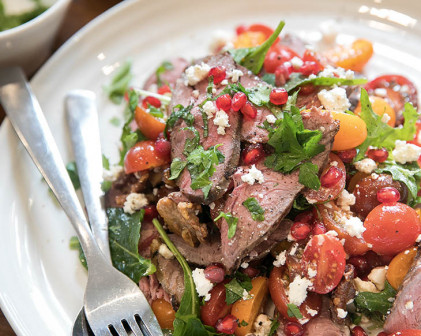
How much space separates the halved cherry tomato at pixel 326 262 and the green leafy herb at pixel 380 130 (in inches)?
31.9

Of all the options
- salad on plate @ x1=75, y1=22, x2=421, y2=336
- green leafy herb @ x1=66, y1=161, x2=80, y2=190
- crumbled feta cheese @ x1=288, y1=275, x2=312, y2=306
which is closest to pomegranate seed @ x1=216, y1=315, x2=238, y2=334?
salad on plate @ x1=75, y1=22, x2=421, y2=336

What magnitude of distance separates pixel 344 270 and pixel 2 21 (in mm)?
3947

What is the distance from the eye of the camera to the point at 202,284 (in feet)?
11.8

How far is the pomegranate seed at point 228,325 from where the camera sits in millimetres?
3568

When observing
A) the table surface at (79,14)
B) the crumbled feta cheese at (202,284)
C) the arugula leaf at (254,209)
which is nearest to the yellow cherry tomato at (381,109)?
the arugula leaf at (254,209)

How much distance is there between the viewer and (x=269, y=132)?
370 cm

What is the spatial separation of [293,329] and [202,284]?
2.27 ft

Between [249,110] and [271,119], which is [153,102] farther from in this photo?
[271,119]

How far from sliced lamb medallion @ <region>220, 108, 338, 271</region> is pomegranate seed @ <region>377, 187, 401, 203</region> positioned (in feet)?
1.68

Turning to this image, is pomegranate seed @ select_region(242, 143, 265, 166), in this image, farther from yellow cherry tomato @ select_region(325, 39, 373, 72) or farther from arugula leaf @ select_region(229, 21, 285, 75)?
yellow cherry tomato @ select_region(325, 39, 373, 72)

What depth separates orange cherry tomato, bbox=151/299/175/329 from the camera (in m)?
3.80

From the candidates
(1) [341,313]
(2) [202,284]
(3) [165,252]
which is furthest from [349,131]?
(3) [165,252]

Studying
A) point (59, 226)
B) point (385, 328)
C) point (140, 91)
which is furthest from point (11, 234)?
point (385, 328)

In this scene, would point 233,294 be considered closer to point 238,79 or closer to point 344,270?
point 344,270
